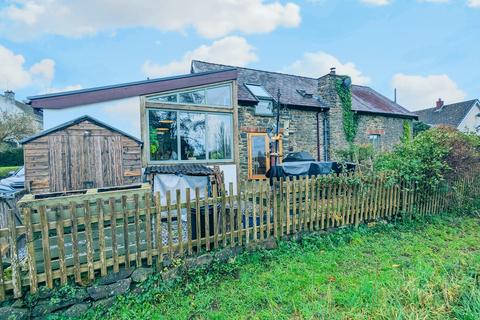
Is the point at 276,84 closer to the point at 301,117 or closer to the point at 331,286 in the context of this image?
the point at 301,117

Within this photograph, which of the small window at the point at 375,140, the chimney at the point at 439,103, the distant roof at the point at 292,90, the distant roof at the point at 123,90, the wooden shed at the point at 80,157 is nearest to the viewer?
the wooden shed at the point at 80,157

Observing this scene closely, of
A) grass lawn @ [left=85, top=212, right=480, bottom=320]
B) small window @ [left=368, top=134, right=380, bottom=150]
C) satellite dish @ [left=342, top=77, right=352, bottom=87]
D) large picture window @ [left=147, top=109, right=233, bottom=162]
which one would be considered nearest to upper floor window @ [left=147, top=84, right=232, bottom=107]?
large picture window @ [left=147, top=109, right=233, bottom=162]

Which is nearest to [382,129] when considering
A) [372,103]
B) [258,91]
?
[372,103]

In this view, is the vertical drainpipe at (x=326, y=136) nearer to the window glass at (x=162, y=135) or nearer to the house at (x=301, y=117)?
the house at (x=301, y=117)

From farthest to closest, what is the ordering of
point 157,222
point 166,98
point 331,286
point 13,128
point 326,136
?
point 13,128 < point 326,136 < point 166,98 < point 157,222 < point 331,286

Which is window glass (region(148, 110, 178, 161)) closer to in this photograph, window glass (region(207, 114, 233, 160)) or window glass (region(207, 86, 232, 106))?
window glass (region(207, 114, 233, 160))

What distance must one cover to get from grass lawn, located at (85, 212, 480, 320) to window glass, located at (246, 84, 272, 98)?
9295 millimetres

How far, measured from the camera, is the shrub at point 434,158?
6352 millimetres

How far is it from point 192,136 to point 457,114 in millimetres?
31069

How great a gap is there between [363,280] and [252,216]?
1995 mm

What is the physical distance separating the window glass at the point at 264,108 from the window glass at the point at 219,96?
2936mm

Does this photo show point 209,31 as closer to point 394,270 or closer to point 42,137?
point 42,137

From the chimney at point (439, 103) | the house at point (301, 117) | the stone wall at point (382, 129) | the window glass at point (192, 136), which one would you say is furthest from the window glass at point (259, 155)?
the chimney at point (439, 103)

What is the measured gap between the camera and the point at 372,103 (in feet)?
59.7
